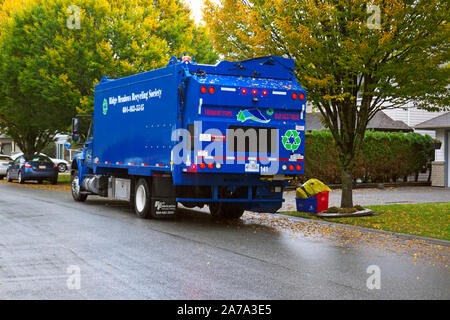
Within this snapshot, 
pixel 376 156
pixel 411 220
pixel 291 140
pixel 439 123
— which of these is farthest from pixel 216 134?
pixel 439 123

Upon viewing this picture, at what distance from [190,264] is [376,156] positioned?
20544 mm

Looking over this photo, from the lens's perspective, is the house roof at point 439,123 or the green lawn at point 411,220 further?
the house roof at point 439,123

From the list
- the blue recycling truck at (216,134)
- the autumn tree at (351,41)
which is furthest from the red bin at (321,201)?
the blue recycling truck at (216,134)

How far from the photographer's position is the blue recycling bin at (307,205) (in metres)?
14.8

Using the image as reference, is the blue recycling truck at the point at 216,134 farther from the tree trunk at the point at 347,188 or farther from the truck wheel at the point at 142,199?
the tree trunk at the point at 347,188

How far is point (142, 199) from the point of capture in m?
13.9

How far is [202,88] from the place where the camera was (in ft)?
38.3

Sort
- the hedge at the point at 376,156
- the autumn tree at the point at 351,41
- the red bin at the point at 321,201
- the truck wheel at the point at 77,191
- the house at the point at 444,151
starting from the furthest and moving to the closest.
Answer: the house at the point at 444,151 < the hedge at the point at 376,156 < the truck wheel at the point at 77,191 < the red bin at the point at 321,201 < the autumn tree at the point at 351,41

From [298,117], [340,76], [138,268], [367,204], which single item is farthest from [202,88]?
[367,204]

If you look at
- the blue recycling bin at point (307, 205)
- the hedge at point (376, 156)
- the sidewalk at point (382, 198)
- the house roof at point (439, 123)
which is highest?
the house roof at point (439, 123)

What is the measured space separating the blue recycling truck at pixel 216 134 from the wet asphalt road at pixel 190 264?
2.85 feet
